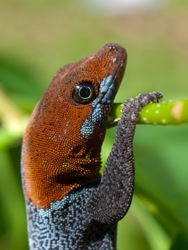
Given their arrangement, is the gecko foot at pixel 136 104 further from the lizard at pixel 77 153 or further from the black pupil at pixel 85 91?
the black pupil at pixel 85 91

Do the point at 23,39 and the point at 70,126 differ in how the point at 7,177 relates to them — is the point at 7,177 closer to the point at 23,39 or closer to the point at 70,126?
the point at 70,126

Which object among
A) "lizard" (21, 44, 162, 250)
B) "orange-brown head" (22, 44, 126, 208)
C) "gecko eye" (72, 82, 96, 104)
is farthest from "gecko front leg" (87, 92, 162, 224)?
"gecko eye" (72, 82, 96, 104)

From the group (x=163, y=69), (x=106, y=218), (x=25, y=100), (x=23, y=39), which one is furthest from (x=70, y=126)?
(x=23, y=39)

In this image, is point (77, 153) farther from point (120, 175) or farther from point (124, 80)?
point (124, 80)

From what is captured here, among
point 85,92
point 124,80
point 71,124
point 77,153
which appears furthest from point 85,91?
point 124,80

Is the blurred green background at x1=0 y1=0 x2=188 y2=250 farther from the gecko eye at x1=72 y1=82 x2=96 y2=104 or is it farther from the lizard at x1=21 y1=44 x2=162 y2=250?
the gecko eye at x1=72 y1=82 x2=96 y2=104

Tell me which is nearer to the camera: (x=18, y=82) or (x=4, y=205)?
(x=4, y=205)

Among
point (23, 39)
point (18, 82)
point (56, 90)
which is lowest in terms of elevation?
point (56, 90)
